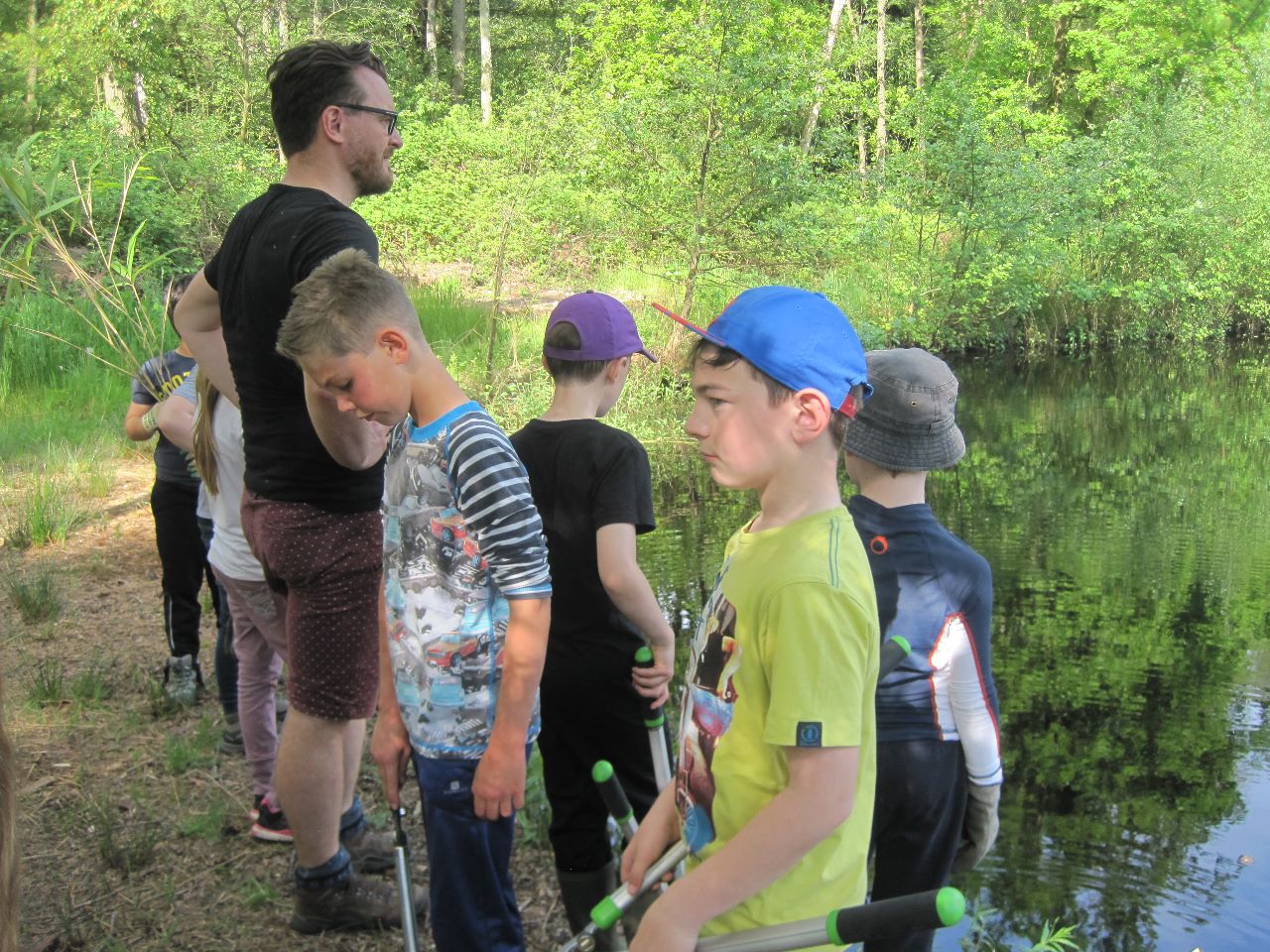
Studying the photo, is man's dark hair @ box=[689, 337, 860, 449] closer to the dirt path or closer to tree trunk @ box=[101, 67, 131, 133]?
the dirt path

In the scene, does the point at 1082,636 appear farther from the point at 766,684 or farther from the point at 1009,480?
the point at 766,684

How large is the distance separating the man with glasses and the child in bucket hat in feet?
3.65

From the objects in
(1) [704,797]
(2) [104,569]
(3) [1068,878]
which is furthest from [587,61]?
(1) [704,797]

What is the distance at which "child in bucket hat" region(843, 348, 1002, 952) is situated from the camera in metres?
2.23

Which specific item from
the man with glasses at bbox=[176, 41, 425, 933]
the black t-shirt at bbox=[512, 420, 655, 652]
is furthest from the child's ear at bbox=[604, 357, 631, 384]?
the man with glasses at bbox=[176, 41, 425, 933]

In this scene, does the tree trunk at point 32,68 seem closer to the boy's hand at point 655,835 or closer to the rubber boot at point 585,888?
the rubber boot at point 585,888

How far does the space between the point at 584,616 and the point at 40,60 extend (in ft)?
83.6

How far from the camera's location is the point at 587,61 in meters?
26.4

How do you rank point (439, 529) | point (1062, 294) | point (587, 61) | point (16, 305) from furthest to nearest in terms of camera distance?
point (587, 61)
point (1062, 294)
point (16, 305)
point (439, 529)

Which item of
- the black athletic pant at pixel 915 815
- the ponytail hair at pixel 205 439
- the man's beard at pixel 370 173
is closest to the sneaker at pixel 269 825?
the ponytail hair at pixel 205 439

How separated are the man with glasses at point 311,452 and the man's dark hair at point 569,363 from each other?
1.45 feet

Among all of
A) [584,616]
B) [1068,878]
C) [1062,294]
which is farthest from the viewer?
[1062,294]

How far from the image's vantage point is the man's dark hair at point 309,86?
110 inches

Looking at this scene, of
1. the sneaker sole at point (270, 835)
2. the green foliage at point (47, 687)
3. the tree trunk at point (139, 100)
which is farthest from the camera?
the tree trunk at point (139, 100)
